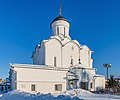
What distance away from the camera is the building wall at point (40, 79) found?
19.3 metres

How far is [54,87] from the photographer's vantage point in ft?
68.2

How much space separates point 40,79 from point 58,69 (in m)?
2.73

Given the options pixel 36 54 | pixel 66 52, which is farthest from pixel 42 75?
pixel 36 54

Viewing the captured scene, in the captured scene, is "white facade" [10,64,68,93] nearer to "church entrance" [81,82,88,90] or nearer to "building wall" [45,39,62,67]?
"church entrance" [81,82,88,90]

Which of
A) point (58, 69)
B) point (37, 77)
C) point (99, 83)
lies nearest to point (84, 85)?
point (99, 83)

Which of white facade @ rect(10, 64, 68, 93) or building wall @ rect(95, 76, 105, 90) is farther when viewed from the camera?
A: building wall @ rect(95, 76, 105, 90)

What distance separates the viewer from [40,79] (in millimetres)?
20094

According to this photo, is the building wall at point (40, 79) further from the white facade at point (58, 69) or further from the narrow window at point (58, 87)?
the narrow window at point (58, 87)

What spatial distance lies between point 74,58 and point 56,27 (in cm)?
656

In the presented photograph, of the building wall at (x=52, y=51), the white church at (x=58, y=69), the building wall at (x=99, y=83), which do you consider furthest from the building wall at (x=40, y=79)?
the building wall at (x=99, y=83)

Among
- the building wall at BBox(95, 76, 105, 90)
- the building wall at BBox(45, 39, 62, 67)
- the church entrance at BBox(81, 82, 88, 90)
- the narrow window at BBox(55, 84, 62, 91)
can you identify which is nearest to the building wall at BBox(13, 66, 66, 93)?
the narrow window at BBox(55, 84, 62, 91)

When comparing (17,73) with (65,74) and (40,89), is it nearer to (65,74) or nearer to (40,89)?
(40,89)

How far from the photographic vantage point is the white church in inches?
776

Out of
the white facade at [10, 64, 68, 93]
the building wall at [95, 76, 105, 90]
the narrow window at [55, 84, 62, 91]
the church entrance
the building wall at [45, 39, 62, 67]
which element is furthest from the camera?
the building wall at [45, 39, 62, 67]
